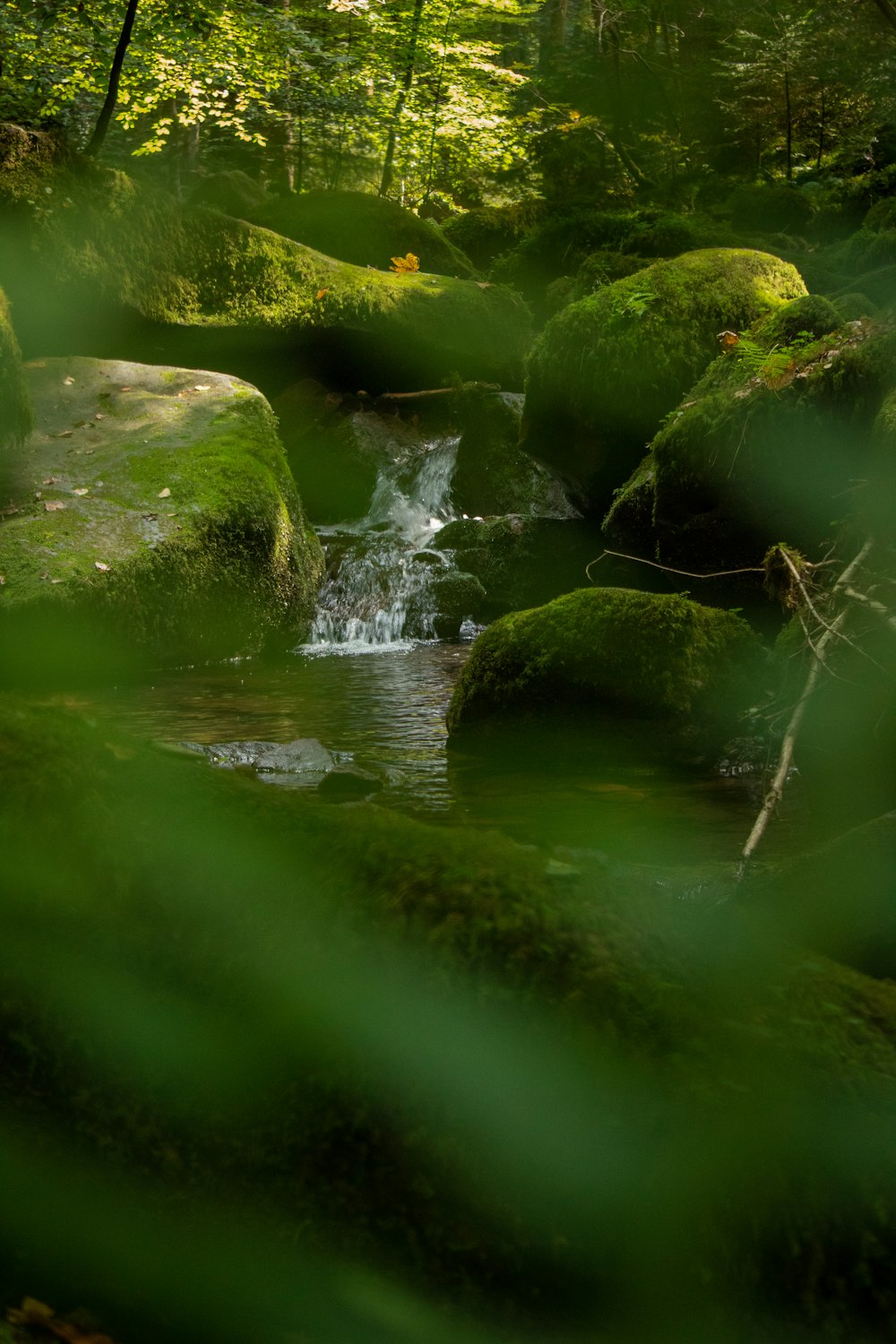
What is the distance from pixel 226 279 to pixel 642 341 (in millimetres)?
6480

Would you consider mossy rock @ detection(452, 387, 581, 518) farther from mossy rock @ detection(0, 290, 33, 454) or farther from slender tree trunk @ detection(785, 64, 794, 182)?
slender tree trunk @ detection(785, 64, 794, 182)

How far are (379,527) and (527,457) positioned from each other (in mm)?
2155

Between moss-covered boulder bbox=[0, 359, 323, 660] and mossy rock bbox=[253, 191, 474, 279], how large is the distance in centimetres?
698

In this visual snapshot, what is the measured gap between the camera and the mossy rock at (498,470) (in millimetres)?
13203

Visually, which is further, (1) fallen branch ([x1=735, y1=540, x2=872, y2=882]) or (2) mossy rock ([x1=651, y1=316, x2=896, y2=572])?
(2) mossy rock ([x1=651, y1=316, x2=896, y2=572])

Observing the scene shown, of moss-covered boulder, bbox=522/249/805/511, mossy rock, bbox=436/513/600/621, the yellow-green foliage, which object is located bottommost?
mossy rock, bbox=436/513/600/621

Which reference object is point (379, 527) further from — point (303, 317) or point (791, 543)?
point (791, 543)

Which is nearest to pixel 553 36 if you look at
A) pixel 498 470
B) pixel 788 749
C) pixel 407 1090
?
pixel 498 470

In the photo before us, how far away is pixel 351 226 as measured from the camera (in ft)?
55.6

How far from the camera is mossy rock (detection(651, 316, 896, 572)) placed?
5961 millimetres

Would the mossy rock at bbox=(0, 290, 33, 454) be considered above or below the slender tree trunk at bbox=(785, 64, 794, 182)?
below

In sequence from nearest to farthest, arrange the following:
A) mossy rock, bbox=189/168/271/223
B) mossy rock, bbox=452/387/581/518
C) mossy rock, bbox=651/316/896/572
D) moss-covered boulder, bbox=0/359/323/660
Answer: mossy rock, bbox=651/316/896/572 → moss-covered boulder, bbox=0/359/323/660 → mossy rock, bbox=452/387/581/518 → mossy rock, bbox=189/168/271/223

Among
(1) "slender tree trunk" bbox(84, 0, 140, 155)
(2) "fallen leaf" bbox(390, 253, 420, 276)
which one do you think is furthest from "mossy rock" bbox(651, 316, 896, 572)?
(2) "fallen leaf" bbox(390, 253, 420, 276)

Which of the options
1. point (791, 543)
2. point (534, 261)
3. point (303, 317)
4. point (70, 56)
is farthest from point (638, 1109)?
point (534, 261)
